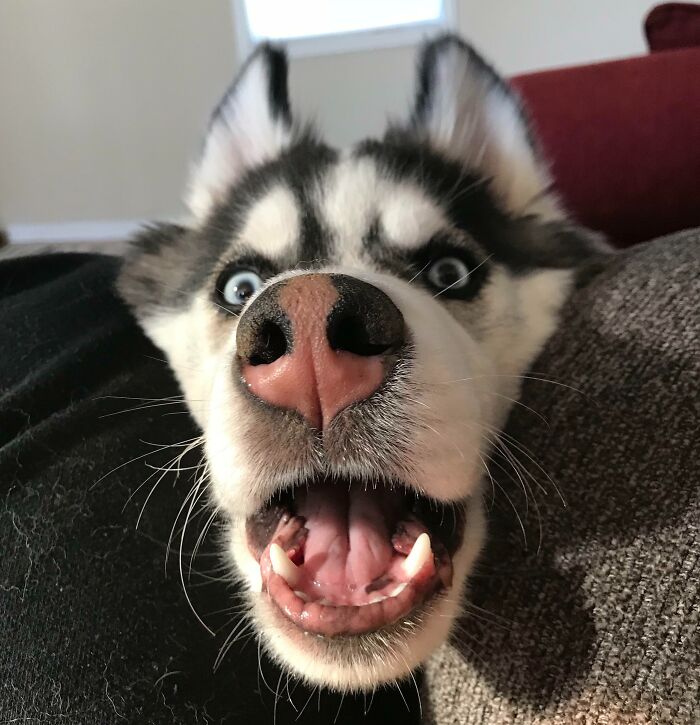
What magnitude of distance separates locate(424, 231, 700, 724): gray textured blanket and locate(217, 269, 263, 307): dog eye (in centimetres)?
Answer: 46

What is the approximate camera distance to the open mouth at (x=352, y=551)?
0.70 m

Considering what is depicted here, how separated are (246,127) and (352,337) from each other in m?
0.82

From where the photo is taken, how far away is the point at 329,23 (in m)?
4.86

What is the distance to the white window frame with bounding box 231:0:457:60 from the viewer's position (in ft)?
15.5

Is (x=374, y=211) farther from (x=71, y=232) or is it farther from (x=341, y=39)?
(x=71, y=232)

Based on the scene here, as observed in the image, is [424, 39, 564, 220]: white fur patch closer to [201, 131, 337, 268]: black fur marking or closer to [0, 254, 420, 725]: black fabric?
[201, 131, 337, 268]: black fur marking

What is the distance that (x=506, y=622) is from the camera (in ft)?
2.30

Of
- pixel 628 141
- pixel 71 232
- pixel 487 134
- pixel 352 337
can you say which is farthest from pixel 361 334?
pixel 71 232

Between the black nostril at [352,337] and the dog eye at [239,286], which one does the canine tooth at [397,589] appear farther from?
the dog eye at [239,286]

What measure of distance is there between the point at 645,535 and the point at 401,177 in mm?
704

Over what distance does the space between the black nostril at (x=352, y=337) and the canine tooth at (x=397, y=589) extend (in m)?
0.23

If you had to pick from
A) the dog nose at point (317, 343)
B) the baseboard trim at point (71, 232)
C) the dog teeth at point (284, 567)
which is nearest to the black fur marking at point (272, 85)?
the dog nose at point (317, 343)

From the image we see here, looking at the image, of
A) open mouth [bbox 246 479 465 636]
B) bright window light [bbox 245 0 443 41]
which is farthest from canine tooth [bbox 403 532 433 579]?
bright window light [bbox 245 0 443 41]

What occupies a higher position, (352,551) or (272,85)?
(272,85)
